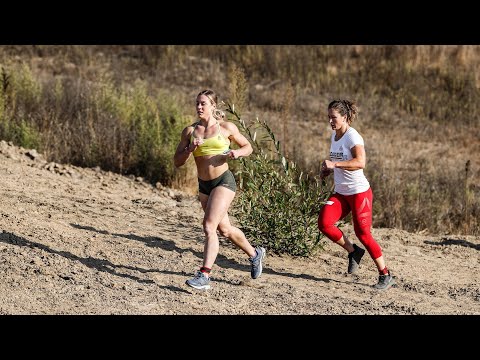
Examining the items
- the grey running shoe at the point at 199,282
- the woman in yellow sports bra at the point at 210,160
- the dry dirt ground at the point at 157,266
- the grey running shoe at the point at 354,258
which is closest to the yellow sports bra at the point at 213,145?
the woman in yellow sports bra at the point at 210,160

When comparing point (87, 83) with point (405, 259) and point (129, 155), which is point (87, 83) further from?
point (405, 259)

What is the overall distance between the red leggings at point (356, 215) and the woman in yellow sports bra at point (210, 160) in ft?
3.07

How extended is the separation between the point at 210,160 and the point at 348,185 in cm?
122

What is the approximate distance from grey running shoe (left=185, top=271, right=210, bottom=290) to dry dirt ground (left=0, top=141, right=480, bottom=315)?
A: 0.18 ft

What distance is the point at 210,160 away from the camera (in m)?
7.03

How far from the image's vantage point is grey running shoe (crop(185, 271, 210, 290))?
6945 millimetres

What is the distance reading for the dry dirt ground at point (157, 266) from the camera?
6.74 metres

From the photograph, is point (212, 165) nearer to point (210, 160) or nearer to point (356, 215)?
point (210, 160)

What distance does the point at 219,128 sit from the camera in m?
7.05

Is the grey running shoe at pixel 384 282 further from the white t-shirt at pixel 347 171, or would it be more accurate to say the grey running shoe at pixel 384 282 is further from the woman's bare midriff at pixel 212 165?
the woman's bare midriff at pixel 212 165

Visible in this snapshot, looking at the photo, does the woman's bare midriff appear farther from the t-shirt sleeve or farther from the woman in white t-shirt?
the t-shirt sleeve

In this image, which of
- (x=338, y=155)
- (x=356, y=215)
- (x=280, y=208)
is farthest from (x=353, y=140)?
(x=280, y=208)

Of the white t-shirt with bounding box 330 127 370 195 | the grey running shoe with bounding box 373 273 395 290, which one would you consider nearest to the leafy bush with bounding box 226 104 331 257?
the white t-shirt with bounding box 330 127 370 195

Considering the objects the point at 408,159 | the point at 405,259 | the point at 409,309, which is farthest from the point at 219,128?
the point at 408,159
